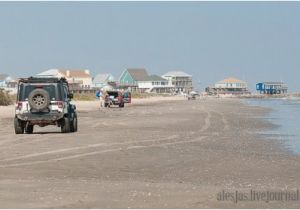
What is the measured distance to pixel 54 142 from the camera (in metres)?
21.7

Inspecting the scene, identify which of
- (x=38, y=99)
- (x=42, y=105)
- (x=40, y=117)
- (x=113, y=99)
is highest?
(x=38, y=99)

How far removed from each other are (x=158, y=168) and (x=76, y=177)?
2493 mm

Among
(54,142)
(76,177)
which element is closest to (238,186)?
(76,177)

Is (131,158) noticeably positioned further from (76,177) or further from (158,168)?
(76,177)

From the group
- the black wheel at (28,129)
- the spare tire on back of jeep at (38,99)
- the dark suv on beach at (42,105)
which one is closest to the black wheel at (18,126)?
the dark suv on beach at (42,105)

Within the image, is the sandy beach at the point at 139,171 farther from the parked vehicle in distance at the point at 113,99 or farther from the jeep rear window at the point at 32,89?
the parked vehicle in distance at the point at 113,99

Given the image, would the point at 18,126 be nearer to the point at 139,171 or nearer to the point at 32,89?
the point at 32,89

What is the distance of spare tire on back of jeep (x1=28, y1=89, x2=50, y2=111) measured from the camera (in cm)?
2575

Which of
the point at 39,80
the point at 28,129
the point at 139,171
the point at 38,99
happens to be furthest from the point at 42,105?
the point at 139,171

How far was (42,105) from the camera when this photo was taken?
25.9 meters

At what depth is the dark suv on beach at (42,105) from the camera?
25.9 meters

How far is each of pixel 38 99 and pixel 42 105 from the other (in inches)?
11.1

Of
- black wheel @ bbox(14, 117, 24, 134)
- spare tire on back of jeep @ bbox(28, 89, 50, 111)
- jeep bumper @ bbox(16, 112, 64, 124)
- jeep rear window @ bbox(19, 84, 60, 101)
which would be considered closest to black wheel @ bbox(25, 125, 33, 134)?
black wheel @ bbox(14, 117, 24, 134)

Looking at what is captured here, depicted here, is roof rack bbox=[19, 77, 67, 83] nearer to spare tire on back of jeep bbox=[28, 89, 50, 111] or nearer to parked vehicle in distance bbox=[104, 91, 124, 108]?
spare tire on back of jeep bbox=[28, 89, 50, 111]
